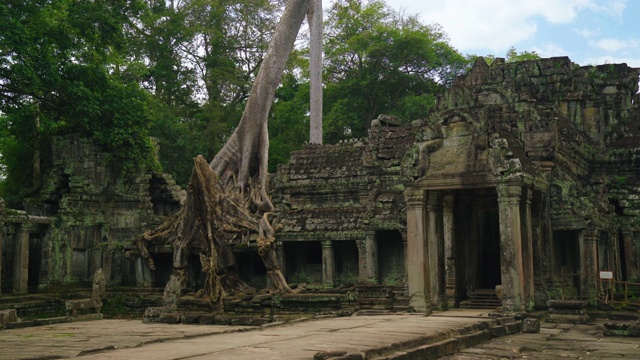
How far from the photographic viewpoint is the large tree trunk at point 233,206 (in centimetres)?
2238

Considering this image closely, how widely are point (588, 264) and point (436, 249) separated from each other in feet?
15.8

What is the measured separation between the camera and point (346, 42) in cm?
4528

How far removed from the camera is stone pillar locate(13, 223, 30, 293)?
82.7ft

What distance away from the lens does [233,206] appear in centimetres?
2477

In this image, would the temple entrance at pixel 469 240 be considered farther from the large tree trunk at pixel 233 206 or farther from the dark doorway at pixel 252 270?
the dark doorway at pixel 252 270

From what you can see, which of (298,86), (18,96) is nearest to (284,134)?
(298,86)

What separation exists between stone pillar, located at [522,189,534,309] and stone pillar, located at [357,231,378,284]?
789cm

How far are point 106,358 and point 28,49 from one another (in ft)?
56.8

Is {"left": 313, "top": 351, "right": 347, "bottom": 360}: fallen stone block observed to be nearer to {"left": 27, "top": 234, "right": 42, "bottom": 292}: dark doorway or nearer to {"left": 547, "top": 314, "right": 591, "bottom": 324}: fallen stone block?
{"left": 547, "top": 314, "right": 591, "bottom": 324}: fallen stone block

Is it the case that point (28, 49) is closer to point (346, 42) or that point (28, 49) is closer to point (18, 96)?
point (18, 96)

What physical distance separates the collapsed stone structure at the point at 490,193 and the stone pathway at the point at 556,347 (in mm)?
1852

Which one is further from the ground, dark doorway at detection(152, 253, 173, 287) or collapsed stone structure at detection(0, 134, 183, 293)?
collapsed stone structure at detection(0, 134, 183, 293)

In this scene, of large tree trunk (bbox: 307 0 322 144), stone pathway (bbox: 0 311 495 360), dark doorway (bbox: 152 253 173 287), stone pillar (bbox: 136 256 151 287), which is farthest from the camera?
large tree trunk (bbox: 307 0 322 144)

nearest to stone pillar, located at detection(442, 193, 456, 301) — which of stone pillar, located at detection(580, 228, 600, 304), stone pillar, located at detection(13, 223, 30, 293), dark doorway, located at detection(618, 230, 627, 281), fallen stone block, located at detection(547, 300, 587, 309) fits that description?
fallen stone block, located at detection(547, 300, 587, 309)
